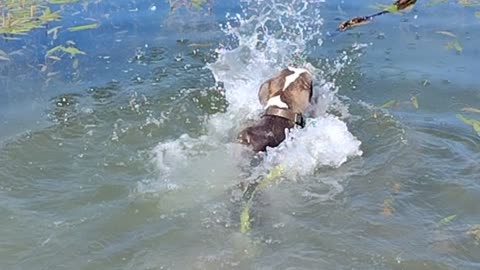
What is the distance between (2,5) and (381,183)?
5.93 meters

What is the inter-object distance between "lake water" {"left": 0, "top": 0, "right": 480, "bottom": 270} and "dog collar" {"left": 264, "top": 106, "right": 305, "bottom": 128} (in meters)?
0.12

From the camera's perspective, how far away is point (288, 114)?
21.2 feet

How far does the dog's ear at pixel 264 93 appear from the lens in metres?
6.81

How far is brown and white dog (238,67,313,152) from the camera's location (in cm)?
619

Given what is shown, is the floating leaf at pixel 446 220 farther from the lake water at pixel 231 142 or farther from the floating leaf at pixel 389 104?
the floating leaf at pixel 389 104

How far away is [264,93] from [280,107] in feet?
1.41

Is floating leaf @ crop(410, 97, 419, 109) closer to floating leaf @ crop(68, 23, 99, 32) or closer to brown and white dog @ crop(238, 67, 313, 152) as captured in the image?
brown and white dog @ crop(238, 67, 313, 152)

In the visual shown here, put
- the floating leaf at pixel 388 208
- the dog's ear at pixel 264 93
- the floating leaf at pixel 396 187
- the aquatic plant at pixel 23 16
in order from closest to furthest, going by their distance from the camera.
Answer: the floating leaf at pixel 388 208 < the floating leaf at pixel 396 187 < the dog's ear at pixel 264 93 < the aquatic plant at pixel 23 16

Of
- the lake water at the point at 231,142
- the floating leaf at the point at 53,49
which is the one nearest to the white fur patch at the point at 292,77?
the lake water at the point at 231,142

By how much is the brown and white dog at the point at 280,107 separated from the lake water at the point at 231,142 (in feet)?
0.43

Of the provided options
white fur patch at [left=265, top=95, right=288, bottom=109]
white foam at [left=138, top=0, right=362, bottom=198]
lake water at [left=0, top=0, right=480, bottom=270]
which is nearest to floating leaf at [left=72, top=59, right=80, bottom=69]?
lake water at [left=0, top=0, right=480, bottom=270]

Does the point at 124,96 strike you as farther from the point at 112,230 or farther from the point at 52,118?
the point at 112,230

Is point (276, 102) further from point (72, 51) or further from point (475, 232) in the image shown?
point (72, 51)

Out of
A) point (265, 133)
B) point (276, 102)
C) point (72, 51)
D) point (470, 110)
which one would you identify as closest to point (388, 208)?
point (265, 133)
